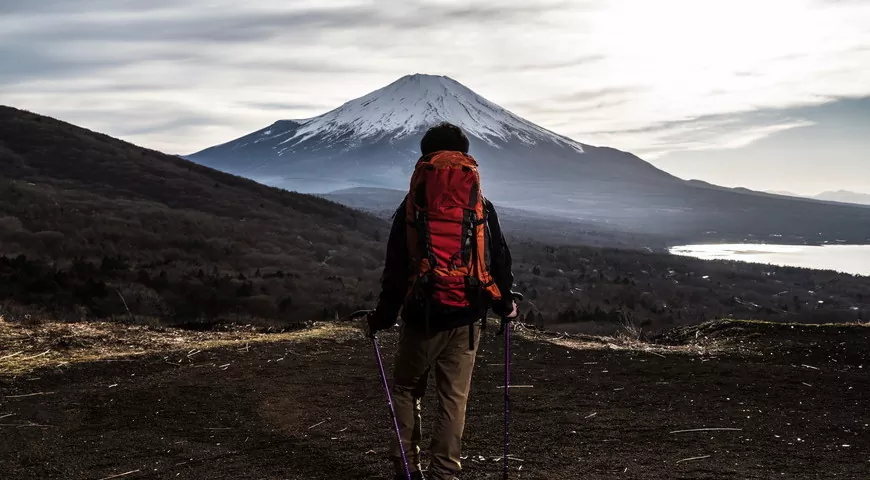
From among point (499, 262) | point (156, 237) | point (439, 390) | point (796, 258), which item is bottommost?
point (796, 258)

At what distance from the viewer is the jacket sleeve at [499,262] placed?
513 cm

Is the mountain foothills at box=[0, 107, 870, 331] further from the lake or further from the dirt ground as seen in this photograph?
the lake

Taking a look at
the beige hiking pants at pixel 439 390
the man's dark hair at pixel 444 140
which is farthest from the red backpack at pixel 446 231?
the beige hiking pants at pixel 439 390

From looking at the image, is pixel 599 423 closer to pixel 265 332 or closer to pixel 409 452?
pixel 409 452

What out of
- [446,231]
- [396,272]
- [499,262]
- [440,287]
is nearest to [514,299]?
[499,262]

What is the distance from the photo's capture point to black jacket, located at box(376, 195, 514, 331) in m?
4.89

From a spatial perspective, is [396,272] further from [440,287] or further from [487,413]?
[487,413]

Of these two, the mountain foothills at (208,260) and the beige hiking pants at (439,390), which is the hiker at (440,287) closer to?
the beige hiking pants at (439,390)

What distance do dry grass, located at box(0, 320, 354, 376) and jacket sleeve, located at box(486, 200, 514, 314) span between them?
286 inches

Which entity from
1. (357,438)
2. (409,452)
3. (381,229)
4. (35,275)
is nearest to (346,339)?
(357,438)

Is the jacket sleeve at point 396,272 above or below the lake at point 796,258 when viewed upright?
above

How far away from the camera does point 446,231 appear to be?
4879mm

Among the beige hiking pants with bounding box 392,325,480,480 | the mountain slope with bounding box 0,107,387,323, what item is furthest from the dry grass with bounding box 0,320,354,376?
the beige hiking pants with bounding box 392,325,480,480

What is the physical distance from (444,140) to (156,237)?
32.4m
